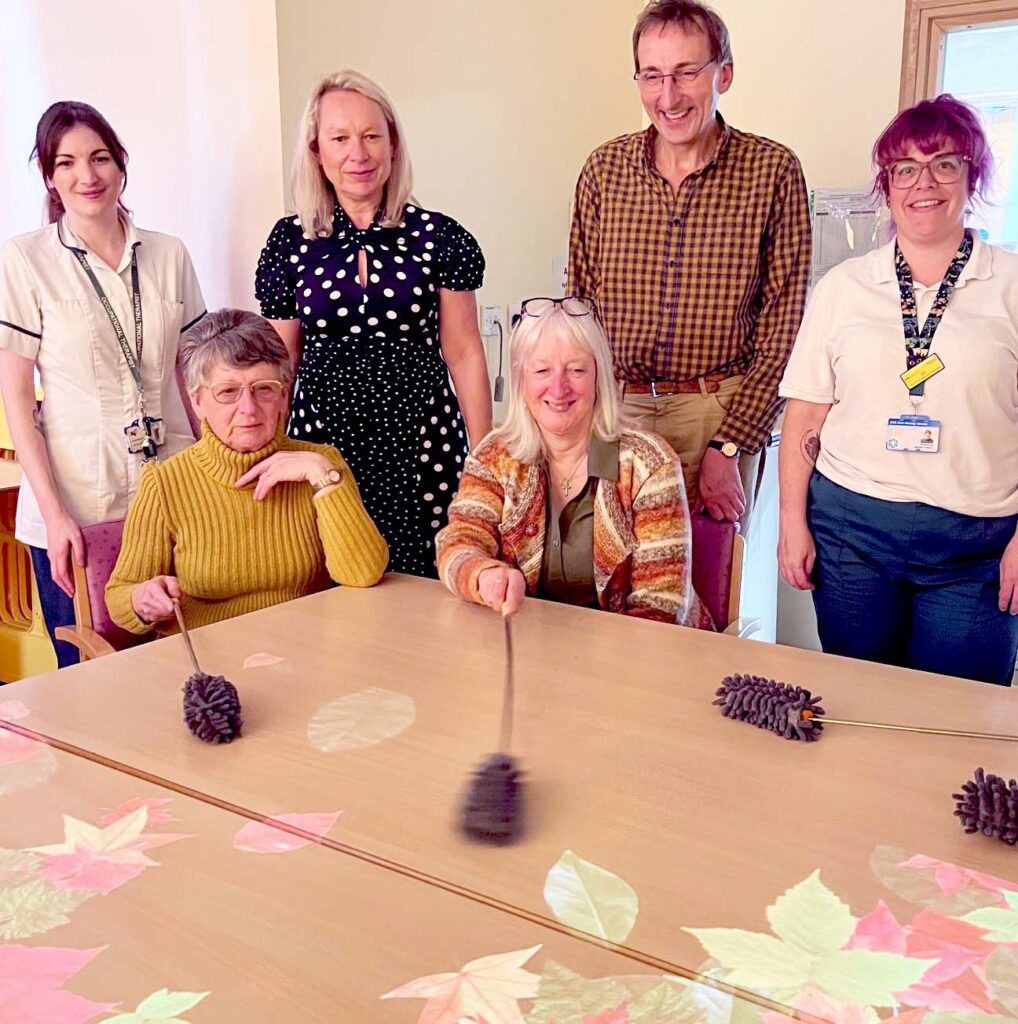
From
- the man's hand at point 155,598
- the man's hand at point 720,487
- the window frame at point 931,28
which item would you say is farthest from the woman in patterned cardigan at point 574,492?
the window frame at point 931,28

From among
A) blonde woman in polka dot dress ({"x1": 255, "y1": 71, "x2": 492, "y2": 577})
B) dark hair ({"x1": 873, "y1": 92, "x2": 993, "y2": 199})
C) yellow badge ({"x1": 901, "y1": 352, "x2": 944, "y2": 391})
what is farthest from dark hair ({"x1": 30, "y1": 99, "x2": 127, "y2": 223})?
yellow badge ({"x1": 901, "y1": 352, "x2": 944, "y2": 391})

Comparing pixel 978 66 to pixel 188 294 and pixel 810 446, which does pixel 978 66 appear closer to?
pixel 810 446

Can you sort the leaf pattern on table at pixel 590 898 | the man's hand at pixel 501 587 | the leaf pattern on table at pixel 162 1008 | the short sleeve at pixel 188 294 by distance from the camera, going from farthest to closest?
the short sleeve at pixel 188 294
the man's hand at pixel 501 587
the leaf pattern on table at pixel 590 898
the leaf pattern on table at pixel 162 1008

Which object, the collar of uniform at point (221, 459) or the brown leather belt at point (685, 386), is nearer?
the collar of uniform at point (221, 459)

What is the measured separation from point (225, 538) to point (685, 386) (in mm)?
984

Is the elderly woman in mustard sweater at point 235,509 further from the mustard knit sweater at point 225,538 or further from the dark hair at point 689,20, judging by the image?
the dark hair at point 689,20

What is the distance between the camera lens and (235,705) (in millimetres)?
1299

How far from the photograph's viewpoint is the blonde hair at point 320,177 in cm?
221

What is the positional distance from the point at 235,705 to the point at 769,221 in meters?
1.49

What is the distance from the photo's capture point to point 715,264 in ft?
7.29

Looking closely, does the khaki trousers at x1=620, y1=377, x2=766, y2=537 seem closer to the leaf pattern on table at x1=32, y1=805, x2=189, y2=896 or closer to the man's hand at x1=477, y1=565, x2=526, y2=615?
the man's hand at x1=477, y1=565, x2=526, y2=615

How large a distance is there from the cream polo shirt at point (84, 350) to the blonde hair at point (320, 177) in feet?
1.21

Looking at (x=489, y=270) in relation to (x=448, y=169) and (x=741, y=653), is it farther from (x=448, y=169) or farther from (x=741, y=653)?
(x=741, y=653)

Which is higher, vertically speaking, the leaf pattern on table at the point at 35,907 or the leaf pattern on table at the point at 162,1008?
the leaf pattern on table at the point at 162,1008
